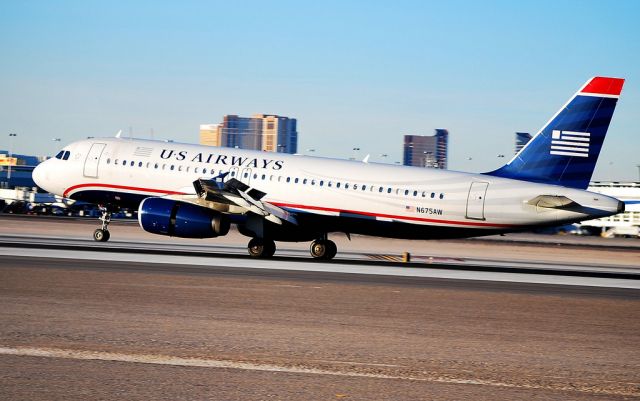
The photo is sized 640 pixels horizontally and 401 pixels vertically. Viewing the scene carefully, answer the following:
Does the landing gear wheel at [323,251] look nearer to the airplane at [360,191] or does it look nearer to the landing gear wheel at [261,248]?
the airplane at [360,191]

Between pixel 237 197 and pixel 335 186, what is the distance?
423 centimetres

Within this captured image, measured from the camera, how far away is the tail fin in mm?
36188

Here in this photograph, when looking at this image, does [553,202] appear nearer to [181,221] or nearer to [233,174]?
[233,174]

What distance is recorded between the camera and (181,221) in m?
35.3

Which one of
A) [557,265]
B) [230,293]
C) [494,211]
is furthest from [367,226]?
[230,293]

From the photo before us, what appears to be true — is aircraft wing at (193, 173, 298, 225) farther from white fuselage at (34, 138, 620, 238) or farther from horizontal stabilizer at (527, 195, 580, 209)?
horizontal stabilizer at (527, 195, 580, 209)

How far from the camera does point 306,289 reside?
2469cm

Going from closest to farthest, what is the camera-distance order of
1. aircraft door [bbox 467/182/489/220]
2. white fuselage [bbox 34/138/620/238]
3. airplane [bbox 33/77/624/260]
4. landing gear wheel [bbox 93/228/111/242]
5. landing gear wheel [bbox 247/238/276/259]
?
airplane [bbox 33/77/624/260] < white fuselage [bbox 34/138/620/238] < aircraft door [bbox 467/182/489/220] < landing gear wheel [bbox 247/238/276/259] < landing gear wheel [bbox 93/228/111/242]

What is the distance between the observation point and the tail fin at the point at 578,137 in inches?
1425

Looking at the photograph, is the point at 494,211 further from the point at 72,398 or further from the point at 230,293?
the point at 72,398

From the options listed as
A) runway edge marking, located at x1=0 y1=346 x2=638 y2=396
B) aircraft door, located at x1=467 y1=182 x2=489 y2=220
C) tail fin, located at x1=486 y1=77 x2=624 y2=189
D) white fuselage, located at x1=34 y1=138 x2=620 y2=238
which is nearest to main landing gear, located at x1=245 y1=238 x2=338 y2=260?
white fuselage, located at x1=34 y1=138 x2=620 y2=238

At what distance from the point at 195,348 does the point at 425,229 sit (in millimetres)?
23182

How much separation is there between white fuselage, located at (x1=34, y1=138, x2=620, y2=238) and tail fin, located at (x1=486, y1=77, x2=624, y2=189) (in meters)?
0.87

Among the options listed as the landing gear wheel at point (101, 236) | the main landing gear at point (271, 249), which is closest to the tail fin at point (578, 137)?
the main landing gear at point (271, 249)
